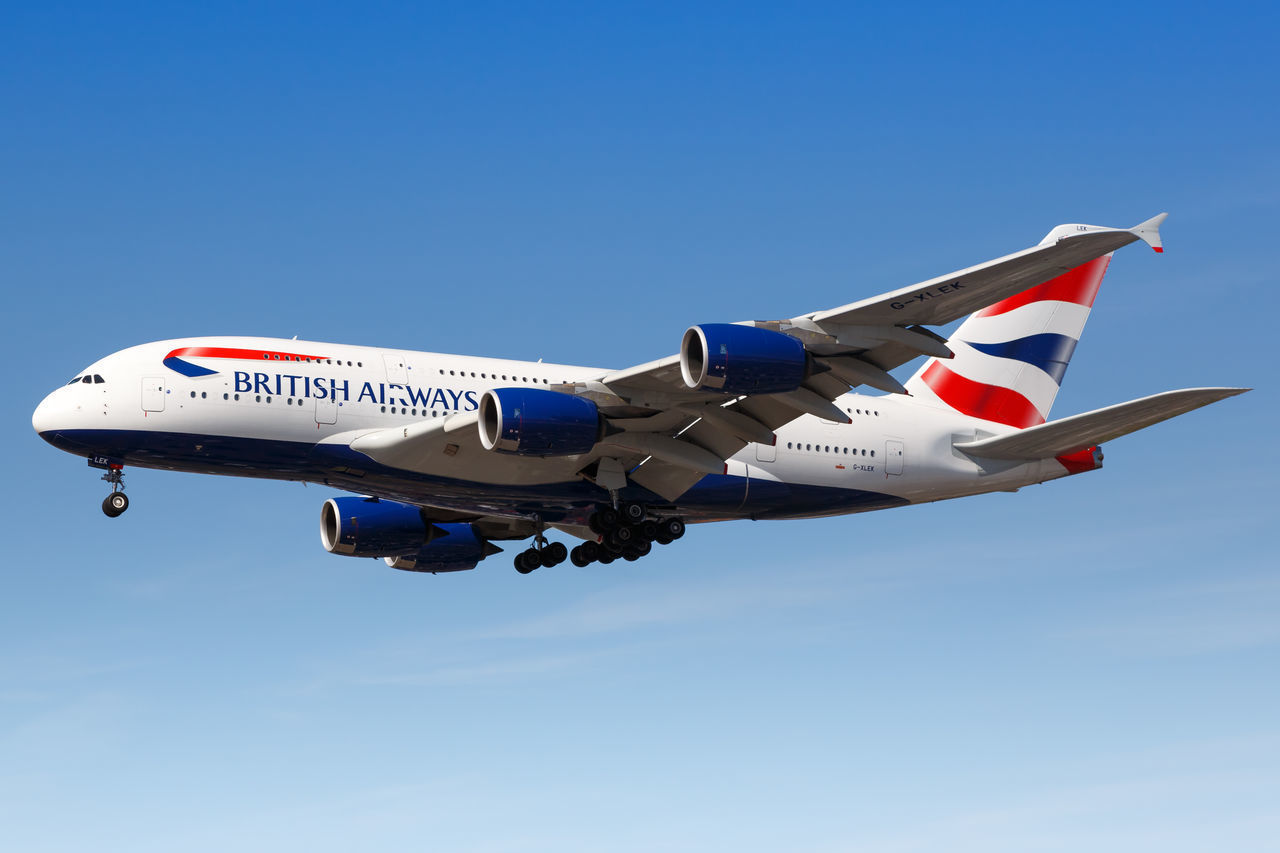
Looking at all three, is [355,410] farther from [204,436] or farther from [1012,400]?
[1012,400]

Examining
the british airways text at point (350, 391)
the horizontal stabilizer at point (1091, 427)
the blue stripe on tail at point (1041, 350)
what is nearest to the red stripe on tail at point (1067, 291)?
the blue stripe on tail at point (1041, 350)

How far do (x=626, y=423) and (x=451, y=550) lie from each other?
10.0m

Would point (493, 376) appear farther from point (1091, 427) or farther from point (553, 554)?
point (1091, 427)

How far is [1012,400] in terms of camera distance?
37375 millimetres

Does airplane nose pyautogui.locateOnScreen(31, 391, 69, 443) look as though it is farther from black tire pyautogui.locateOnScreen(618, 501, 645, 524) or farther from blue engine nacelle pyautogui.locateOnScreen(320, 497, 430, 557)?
black tire pyautogui.locateOnScreen(618, 501, 645, 524)

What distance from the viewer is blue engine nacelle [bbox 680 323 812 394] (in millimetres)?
26516

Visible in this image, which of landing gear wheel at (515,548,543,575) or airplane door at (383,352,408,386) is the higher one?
airplane door at (383,352,408,386)

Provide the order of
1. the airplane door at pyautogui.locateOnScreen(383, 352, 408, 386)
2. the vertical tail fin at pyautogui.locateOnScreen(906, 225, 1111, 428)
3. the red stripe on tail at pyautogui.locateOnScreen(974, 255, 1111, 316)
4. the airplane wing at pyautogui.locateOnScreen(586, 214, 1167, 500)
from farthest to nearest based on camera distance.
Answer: the red stripe on tail at pyautogui.locateOnScreen(974, 255, 1111, 316)
the vertical tail fin at pyautogui.locateOnScreen(906, 225, 1111, 428)
the airplane door at pyautogui.locateOnScreen(383, 352, 408, 386)
the airplane wing at pyautogui.locateOnScreen(586, 214, 1167, 500)

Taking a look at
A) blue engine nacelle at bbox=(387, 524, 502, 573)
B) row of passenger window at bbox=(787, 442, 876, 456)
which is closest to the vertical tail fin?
row of passenger window at bbox=(787, 442, 876, 456)

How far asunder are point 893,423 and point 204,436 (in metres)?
16.0

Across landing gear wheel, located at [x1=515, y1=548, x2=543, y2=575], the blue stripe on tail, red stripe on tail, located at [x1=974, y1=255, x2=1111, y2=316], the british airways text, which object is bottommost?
landing gear wheel, located at [x1=515, y1=548, x2=543, y2=575]

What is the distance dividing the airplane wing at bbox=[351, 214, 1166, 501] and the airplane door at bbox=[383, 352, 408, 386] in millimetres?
1325

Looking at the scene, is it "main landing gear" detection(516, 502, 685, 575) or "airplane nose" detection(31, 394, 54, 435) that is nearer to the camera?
"airplane nose" detection(31, 394, 54, 435)

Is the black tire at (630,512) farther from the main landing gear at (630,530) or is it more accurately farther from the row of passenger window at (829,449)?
the row of passenger window at (829,449)
